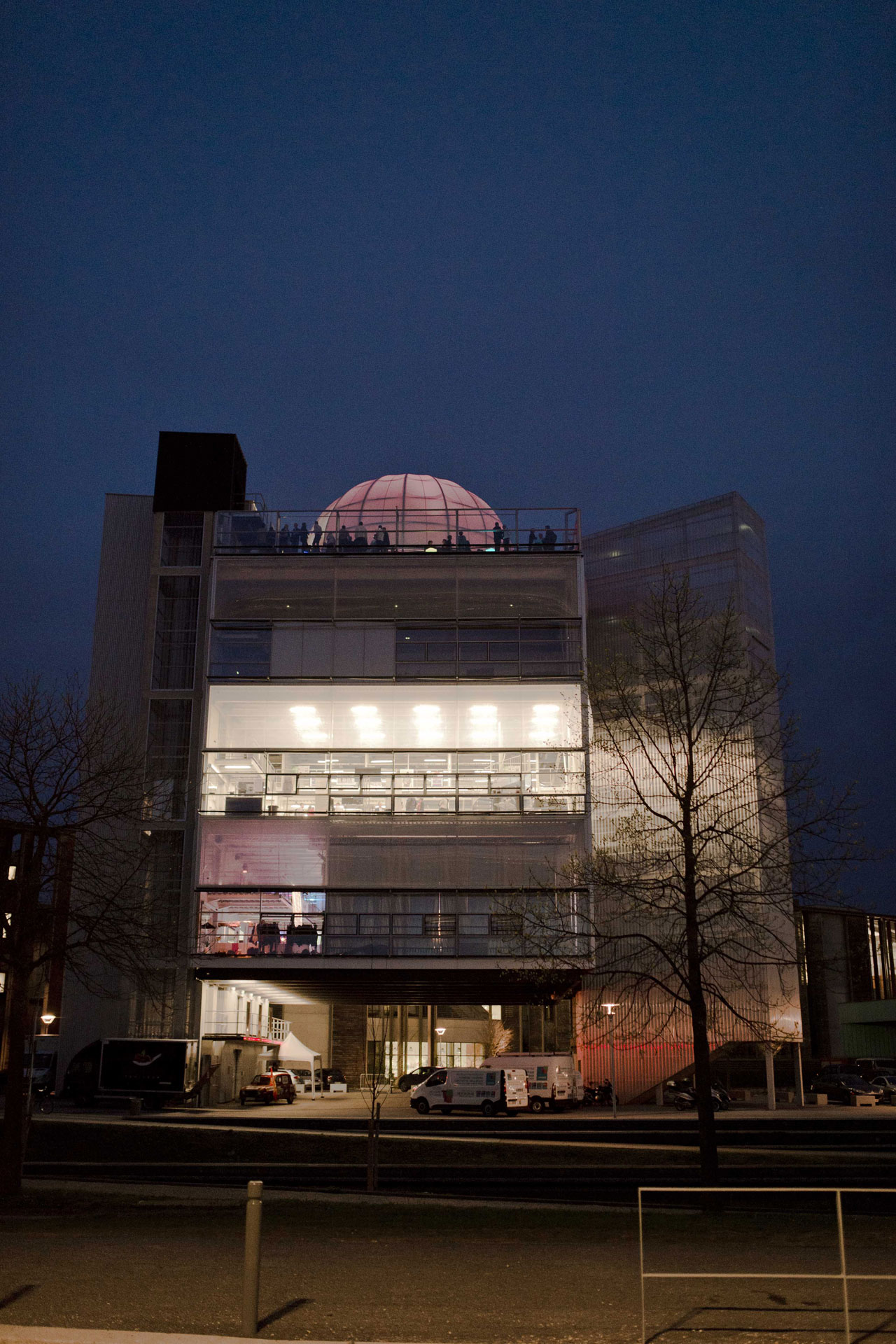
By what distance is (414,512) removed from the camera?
4541cm

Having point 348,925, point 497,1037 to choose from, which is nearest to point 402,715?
point 348,925

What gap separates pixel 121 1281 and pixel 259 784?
1177 inches

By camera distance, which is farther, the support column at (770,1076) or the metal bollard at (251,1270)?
the support column at (770,1076)

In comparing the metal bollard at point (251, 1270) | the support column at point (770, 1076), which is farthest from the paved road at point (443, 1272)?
the support column at point (770, 1076)

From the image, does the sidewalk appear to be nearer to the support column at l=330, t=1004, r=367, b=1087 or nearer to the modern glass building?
the modern glass building

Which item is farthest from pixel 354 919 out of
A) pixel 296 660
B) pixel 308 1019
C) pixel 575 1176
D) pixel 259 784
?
pixel 308 1019

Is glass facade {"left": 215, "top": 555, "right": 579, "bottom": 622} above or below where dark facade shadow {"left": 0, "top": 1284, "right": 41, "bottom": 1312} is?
above

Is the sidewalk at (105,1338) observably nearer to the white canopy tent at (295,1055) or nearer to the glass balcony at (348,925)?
the glass balcony at (348,925)

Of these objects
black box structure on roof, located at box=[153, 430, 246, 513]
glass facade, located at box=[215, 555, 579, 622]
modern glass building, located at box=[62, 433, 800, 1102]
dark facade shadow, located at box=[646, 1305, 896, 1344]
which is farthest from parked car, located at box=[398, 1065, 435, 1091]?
dark facade shadow, located at box=[646, 1305, 896, 1344]

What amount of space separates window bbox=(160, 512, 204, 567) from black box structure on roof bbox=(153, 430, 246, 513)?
1.18ft

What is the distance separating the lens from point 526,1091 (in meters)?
37.7

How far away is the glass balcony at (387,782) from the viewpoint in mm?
40094

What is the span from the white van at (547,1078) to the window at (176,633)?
57.0 ft

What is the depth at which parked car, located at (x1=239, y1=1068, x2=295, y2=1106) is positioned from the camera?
4069 centimetres
